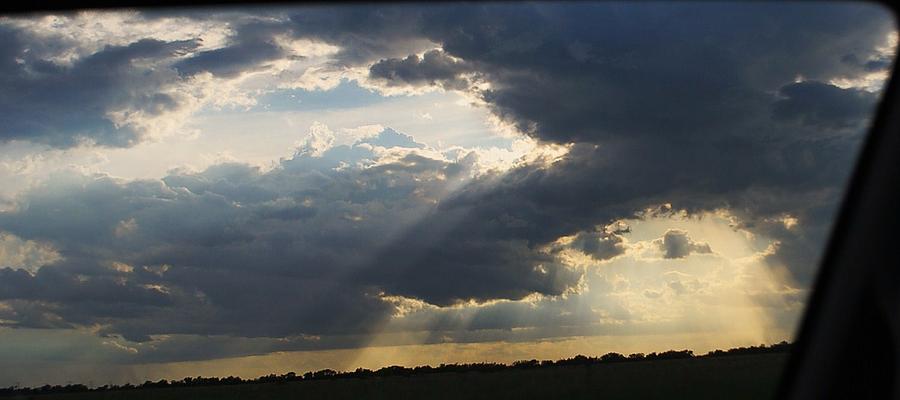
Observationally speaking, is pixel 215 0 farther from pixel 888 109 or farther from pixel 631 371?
pixel 631 371

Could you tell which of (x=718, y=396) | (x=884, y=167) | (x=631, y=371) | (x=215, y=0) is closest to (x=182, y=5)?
(x=215, y=0)

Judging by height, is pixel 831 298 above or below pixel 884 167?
below

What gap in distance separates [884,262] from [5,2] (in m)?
3.45

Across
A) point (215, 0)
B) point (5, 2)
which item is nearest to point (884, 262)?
point (215, 0)

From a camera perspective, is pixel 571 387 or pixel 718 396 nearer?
pixel 718 396

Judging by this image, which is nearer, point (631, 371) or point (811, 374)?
point (811, 374)

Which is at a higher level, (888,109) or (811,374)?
(888,109)

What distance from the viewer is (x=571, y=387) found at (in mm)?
16016

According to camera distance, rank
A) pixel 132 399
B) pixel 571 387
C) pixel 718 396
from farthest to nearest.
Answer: pixel 132 399
pixel 571 387
pixel 718 396

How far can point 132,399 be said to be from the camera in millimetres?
29234

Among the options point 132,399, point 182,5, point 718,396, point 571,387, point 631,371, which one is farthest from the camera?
point 132,399

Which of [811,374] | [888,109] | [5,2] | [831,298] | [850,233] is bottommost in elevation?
[811,374]

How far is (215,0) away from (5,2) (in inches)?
29.4

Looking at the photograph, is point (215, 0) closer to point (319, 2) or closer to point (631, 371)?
point (319, 2)
